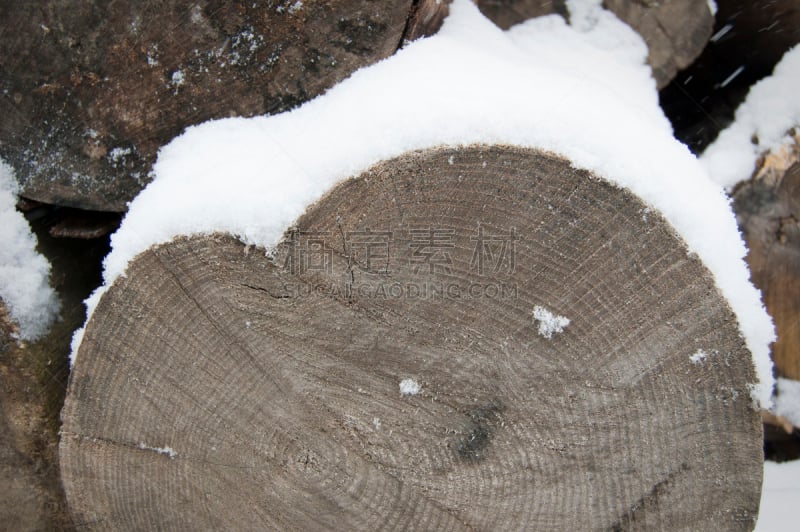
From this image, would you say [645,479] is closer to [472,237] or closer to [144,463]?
[472,237]

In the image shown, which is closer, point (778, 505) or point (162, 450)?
point (162, 450)

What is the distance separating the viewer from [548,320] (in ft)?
4.01

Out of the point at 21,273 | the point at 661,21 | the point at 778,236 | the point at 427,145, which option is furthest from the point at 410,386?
the point at 661,21

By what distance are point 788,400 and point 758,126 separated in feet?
3.06

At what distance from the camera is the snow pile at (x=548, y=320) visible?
4.00ft

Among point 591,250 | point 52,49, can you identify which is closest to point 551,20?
point 591,250

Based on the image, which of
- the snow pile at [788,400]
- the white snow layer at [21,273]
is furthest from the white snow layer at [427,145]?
the snow pile at [788,400]

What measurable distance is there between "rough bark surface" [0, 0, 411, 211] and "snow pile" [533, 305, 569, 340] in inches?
30.1

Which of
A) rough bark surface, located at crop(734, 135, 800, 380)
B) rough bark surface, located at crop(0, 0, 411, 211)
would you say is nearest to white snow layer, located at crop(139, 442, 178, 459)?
rough bark surface, located at crop(0, 0, 411, 211)

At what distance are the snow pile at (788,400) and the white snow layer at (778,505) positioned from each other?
0.91ft

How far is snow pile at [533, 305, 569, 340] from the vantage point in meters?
1.22

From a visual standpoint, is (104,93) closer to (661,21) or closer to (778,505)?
(661,21)

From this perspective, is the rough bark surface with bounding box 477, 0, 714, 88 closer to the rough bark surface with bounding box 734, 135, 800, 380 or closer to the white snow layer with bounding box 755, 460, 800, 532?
the rough bark surface with bounding box 734, 135, 800, 380

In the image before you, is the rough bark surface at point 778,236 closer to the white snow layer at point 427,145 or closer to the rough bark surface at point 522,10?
the white snow layer at point 427,145
